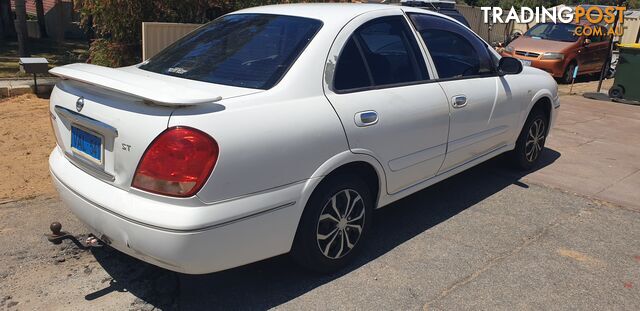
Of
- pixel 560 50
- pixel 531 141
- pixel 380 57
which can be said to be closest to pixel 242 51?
pixel 380 57

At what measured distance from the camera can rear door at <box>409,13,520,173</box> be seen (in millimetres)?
4066

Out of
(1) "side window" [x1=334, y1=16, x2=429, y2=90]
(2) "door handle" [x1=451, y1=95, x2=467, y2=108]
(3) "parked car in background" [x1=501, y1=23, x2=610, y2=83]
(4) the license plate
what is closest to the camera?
(4) the license plate

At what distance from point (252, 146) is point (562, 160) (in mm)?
4809

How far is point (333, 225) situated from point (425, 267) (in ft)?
2.48

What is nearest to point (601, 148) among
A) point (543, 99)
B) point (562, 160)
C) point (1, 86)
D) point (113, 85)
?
point (562, 160)

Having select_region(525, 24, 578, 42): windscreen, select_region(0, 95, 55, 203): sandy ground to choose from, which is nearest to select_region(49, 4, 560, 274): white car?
select_region(0, 95, 55, 203): sandy ground

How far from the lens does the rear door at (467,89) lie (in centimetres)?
407

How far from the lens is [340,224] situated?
132 inches

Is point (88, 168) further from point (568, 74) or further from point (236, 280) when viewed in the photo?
point (568, 74)

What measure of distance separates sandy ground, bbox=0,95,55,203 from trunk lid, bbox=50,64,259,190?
1.80 meters

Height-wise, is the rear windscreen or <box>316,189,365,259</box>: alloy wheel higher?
the rear windscreen

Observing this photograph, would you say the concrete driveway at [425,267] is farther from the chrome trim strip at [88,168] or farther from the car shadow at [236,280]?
the chrome trim strip at [88,168]

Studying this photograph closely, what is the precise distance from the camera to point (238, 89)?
115 inches

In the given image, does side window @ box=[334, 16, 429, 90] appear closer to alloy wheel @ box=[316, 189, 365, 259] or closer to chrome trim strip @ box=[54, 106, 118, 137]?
alloy wheel @ box=[316, 189, 365, 259]
